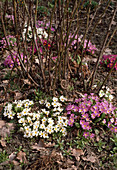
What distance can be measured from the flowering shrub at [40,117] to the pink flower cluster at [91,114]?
0.14m

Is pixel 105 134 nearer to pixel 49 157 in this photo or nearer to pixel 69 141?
pixel 69 141

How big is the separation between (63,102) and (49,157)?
0.87 meters

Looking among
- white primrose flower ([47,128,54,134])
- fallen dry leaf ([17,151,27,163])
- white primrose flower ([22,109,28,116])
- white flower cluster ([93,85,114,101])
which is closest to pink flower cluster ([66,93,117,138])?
white flower cluster ([93,85,114,101])

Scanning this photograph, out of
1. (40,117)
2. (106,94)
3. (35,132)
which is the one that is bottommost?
(35,132)

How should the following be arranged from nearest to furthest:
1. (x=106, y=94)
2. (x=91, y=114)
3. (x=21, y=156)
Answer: (x=21, y=156) → (x=91, y=114) → (x=106, y=94)

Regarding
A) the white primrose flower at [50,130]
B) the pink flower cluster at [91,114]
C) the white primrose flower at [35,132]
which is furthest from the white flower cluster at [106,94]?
the white primrose flower at [35,132]

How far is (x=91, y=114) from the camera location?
2559 mm

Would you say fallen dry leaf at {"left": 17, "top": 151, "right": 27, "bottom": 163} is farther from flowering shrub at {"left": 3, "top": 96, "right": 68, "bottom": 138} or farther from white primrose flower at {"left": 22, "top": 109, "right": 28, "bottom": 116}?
white primrose flower at {"left": 22, "top": 109, "right": 28, "bottom": 116}

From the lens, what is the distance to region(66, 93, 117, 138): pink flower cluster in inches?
99.9

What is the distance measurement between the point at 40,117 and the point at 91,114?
0.70 metres

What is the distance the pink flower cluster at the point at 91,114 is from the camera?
2538mm

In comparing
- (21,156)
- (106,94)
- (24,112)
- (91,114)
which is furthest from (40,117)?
(106,94)

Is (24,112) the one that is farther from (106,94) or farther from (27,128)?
(106,94)

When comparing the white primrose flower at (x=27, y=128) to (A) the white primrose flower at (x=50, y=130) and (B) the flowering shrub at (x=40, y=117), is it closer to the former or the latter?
(B) the flowering shrub at (x=40, y=117)
